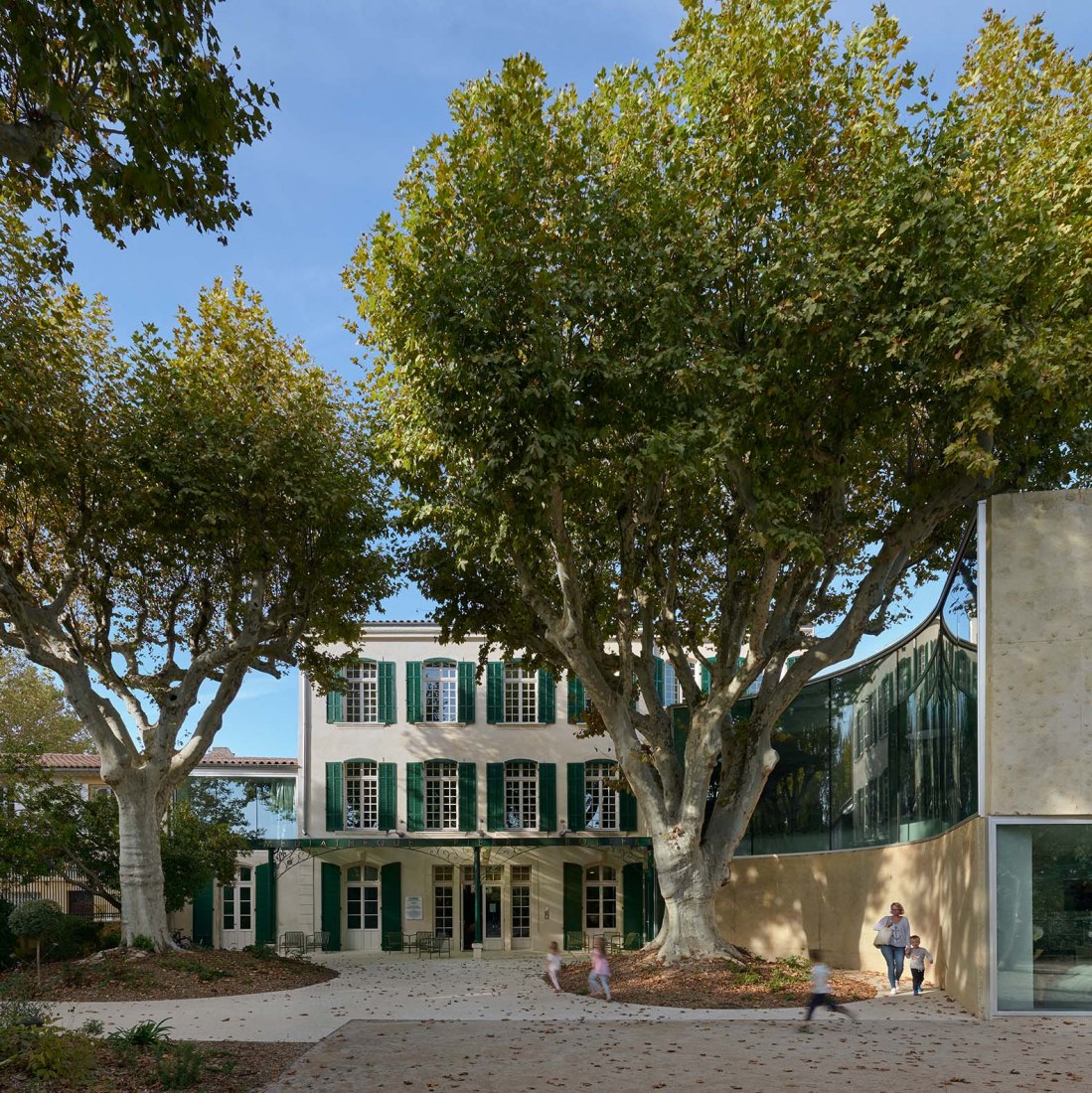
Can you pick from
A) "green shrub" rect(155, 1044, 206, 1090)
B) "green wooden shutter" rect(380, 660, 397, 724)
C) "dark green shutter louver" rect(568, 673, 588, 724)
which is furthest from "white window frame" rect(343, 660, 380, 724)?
"green shrub" rect(155, 1044, 206, 1090)

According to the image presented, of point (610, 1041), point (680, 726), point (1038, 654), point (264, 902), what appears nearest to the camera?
point (610, 1041)

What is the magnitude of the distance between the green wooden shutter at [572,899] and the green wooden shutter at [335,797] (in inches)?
226

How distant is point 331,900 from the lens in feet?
95.8

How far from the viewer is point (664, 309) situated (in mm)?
15672

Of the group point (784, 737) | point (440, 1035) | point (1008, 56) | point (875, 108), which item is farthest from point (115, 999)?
point (1008, 56)

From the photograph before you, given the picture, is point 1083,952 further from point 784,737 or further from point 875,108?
point 875,108

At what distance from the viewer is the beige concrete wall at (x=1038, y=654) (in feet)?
A: 45.7

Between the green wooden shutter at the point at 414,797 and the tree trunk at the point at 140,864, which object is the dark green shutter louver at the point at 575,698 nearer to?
the green wooden shutter at the point at 414,797

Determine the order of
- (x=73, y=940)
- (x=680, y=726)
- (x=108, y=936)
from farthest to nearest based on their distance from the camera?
1. (x=680, y=726)
2. (x=108, y=936)
3. (x=73, y=940)

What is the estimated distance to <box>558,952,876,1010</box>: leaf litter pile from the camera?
1605 cm

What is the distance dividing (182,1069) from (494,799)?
20072mm

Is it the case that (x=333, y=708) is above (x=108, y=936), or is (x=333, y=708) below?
above

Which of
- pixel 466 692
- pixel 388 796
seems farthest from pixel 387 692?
pixel 388 796

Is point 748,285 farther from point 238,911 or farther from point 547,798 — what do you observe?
point 238,911
